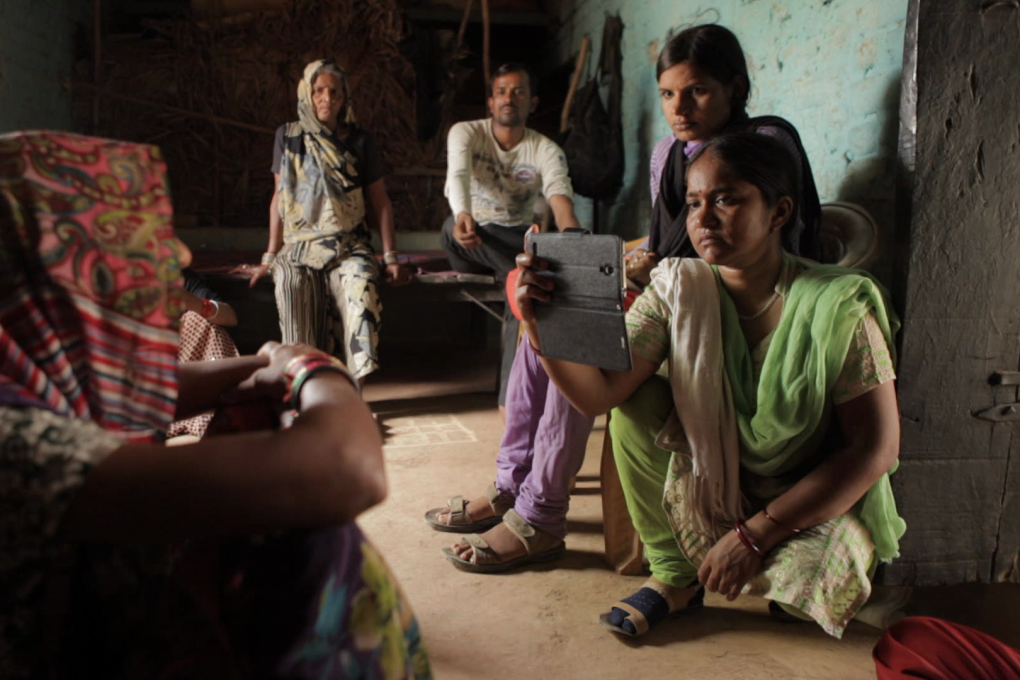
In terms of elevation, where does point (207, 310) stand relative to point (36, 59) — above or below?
below

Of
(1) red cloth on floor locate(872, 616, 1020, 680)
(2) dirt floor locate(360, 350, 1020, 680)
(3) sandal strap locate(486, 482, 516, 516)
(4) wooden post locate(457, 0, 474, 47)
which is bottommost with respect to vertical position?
(2) dirt floor locate(360, 350, 1020, 680)

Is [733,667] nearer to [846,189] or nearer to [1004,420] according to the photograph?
[1004,420]

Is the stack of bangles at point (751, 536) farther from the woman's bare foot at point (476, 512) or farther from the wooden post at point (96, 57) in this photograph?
the wooden post at point (96, 57)

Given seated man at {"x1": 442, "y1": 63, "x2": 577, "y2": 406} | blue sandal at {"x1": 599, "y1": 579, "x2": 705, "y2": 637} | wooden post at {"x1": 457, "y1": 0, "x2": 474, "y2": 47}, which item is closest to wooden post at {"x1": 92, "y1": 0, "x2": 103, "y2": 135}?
wooden post at {"x1": 457, "y1": 0, "x2": 474, "y2": 47}

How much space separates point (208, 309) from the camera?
2.95m

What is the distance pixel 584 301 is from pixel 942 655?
2.97 feet

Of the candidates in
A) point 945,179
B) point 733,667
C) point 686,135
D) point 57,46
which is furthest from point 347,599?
point 57,46

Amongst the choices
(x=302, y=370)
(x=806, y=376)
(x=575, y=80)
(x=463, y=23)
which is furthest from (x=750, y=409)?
(x=463, y=23)

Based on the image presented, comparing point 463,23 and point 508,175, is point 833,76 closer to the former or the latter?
point 508,175

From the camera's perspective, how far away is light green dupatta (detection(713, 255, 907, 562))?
61.6 inches

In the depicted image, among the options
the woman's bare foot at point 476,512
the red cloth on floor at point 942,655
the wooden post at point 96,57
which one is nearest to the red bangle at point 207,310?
the woman's bare foot at point 476,512

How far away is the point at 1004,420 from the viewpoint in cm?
185

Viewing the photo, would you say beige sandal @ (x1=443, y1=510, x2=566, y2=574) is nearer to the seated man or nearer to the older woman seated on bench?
the older woman seated on bench

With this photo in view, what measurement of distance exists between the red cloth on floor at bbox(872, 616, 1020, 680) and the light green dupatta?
0.84 ft
